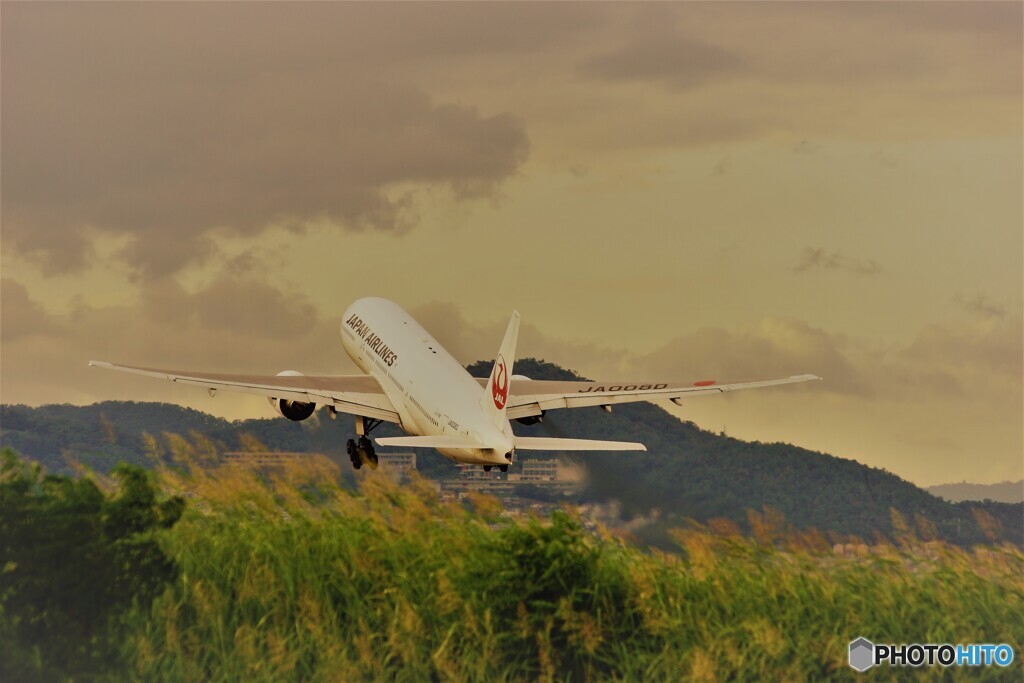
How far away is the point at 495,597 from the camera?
54281 mm

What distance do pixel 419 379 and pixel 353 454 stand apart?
6329 mm

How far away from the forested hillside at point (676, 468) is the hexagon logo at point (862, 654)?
4490mm

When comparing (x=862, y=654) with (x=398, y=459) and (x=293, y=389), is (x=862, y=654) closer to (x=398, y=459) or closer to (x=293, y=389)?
(x=398, y=459)

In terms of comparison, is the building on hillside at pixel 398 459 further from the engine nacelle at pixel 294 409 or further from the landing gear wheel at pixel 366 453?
the engine nacelle at pixel 294 409

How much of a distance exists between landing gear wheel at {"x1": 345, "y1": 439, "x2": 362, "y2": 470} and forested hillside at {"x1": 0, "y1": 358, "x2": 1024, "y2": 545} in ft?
1.30

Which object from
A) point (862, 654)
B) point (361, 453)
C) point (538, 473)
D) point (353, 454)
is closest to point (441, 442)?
point (538, 473)

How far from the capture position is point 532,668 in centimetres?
5341

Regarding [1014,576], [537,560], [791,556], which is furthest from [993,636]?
[537,560]

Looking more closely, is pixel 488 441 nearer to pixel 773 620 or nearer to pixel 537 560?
pixel 537 560

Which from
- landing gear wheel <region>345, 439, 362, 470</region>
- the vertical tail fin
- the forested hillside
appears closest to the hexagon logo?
the forested hillside

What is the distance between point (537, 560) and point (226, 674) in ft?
36.0

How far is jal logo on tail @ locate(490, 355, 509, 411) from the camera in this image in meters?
59.6

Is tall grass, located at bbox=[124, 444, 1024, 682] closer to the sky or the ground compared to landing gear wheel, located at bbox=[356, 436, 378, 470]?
closer to the ground

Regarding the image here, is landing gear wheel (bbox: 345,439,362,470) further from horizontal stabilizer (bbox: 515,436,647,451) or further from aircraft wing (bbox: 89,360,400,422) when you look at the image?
horizontal stabilizer (bbox: 515,436,647,451)
